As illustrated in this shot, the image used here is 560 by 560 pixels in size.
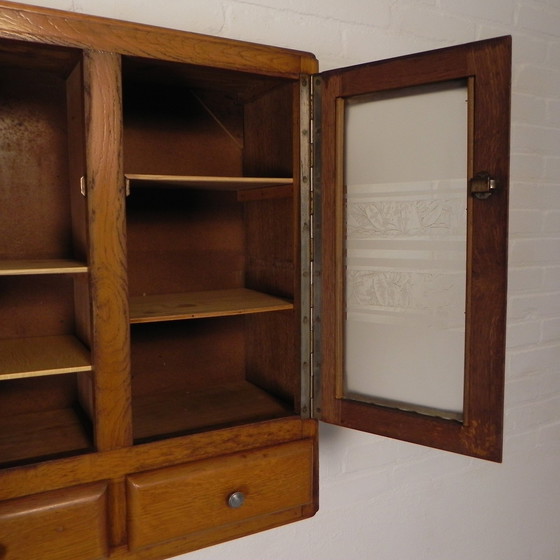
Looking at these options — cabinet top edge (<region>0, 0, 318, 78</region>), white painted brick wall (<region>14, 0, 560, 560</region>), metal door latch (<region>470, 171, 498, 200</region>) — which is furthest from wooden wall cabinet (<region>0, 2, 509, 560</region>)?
white painted brick wall (<region>14, 0, 560, 560</region>)

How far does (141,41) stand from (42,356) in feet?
2.40

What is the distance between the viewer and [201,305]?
1.49 m

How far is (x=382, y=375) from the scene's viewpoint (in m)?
1.44

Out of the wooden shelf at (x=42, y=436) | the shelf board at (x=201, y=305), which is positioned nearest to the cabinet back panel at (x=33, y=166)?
the shelf board at (x=201, y=305)

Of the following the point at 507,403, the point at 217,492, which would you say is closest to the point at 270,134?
the point at 217,492

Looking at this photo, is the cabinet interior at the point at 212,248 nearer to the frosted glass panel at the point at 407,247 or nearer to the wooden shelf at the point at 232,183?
the wooden shelf at the point at 232,183

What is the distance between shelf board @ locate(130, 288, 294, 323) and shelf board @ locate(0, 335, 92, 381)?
0.16 metres

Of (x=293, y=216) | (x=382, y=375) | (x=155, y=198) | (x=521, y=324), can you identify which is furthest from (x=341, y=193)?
(x=521, y=324)

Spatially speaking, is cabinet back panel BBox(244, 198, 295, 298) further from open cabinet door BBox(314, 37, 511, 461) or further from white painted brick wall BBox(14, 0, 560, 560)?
white painted brick wall BBox(14, 0, 560, 560)

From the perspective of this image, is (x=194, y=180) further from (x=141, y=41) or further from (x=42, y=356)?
(x=42, y=356)

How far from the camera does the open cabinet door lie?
4.03ft

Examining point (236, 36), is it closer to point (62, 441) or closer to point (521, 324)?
point (62, 441)

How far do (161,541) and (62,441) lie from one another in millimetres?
321

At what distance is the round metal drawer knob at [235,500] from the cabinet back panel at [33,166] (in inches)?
29.9
